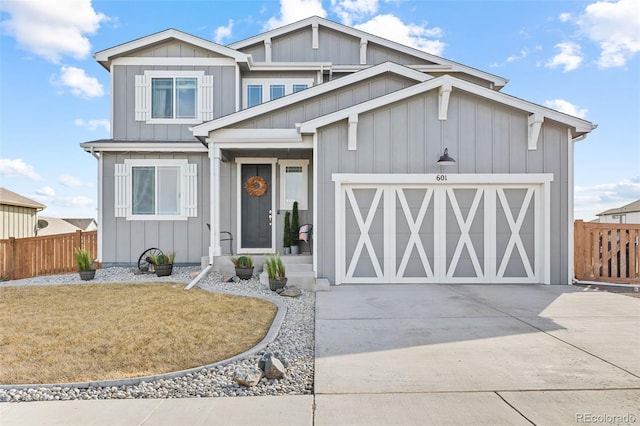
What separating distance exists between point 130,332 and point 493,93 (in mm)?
8039

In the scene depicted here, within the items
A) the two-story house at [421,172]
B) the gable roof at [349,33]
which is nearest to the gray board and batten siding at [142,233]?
the two-story house at [421,172]

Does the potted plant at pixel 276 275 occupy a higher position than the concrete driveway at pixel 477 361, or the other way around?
the potted plant at pixel 276 275

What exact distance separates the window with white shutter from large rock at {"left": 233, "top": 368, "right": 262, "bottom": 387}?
7.64m

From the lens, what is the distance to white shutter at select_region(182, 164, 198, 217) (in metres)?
10.4

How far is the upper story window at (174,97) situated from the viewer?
35.2 ft

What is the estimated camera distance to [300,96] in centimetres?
917

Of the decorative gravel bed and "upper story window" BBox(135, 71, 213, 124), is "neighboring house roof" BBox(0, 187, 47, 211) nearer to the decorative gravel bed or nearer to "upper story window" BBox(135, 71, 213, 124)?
"upper story window" BBox(135, 71, 213, 124)

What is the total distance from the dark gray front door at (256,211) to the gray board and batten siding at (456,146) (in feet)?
9.17

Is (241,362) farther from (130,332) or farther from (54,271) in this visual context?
(54,271)

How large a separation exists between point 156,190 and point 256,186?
2.76m

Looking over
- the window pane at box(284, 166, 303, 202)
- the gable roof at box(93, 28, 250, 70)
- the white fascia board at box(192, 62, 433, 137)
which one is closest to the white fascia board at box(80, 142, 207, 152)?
the white fascia board at box(192, 62, 433, 137)

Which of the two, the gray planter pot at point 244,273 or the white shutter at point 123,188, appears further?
the white shutter at point 123,188

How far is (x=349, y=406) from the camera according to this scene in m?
2.96

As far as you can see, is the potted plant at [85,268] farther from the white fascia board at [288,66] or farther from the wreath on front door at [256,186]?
the white fascia board at [288,66]
